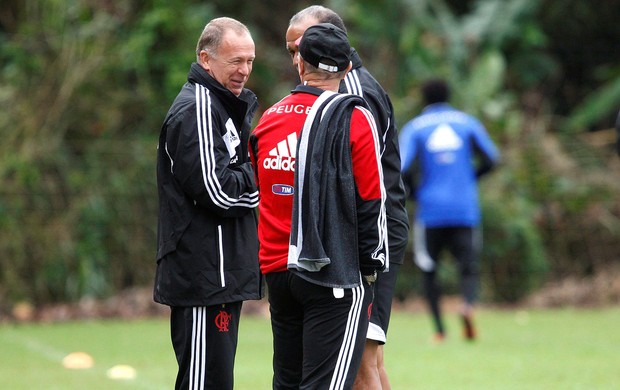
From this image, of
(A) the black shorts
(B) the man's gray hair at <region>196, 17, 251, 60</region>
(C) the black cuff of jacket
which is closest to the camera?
(C) the black cuff of jacket

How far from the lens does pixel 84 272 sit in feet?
48.0

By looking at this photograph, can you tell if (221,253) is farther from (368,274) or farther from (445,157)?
(445,157)

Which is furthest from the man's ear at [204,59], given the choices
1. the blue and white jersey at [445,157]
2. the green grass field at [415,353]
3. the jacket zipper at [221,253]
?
the blue and white jersey at [445,157]

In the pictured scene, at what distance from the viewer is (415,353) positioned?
10.6m

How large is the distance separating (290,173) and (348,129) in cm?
38

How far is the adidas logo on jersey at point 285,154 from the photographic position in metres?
5.34

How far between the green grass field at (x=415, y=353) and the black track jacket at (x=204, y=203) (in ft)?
10.7

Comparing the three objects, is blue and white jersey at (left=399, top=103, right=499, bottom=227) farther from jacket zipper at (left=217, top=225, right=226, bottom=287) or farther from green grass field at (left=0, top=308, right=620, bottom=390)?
jacket zipper at (left=217, top=225, right=226, bottom=287)

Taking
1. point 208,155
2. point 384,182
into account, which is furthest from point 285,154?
point 384,182

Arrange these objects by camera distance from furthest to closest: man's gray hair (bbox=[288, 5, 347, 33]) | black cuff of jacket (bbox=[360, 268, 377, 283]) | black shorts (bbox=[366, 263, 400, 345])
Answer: black shorts (bbox=[366, 263, 400, 345]) < man's gray hair (bbox=[288, 5, 347, 33]) < black cuff of jacket (bbox=[360, 268, 377, 283])

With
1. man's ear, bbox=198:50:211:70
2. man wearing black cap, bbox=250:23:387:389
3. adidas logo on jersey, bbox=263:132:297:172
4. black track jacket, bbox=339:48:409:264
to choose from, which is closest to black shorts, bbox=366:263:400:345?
black track jacket, bbox=339:48:409:264

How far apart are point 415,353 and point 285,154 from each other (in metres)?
5.64

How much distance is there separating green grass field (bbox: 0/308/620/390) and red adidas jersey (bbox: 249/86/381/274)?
11.1 ft

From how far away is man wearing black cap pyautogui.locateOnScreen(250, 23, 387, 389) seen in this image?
512cm
